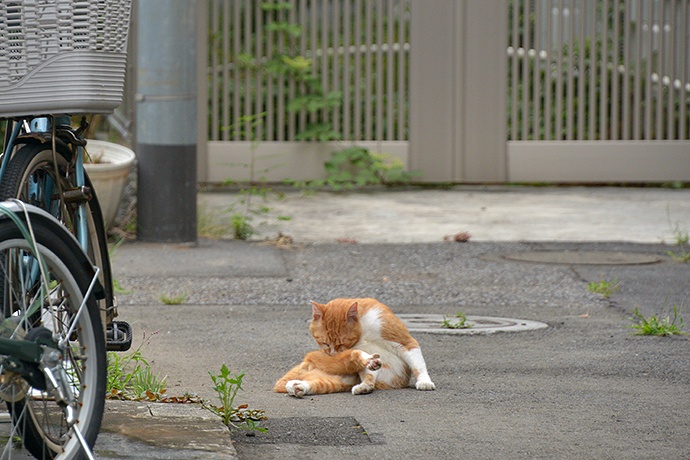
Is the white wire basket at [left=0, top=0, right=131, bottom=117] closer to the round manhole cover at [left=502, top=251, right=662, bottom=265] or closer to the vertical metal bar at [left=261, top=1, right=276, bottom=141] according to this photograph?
the round manhole cover at [left=502, top=251, right=662, bottom=265]

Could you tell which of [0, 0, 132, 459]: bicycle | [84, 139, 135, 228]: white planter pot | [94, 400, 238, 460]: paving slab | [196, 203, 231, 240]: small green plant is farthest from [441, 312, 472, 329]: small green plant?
[196, 203, 231, 240]: small green plant

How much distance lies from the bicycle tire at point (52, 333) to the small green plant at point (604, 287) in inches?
154

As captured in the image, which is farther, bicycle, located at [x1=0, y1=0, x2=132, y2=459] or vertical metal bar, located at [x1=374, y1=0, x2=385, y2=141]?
vertical metal bar, located at [x1=374, y1=0, x2=385, y2=141]

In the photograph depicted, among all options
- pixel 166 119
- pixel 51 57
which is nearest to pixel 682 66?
pixel 166 119

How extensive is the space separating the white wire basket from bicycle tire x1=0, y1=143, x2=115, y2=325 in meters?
0.15

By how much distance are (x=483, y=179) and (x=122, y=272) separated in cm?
559

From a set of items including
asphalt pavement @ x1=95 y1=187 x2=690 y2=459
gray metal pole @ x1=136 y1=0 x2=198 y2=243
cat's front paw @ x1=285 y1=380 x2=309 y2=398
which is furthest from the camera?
gray metal pole @ x1=136 y1=0 x2=198 y2=243

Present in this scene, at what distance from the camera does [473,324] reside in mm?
5523

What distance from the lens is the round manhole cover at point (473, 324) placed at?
17.5 feet

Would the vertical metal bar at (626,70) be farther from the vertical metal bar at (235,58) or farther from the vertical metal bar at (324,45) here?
the vertical metal bar at (235,58)

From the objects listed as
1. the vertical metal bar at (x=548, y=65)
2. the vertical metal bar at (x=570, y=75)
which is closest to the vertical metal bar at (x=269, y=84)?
the vertical metal bar at (x=548, y=65)

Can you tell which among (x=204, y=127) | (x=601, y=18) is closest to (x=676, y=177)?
(x=601, y=18)

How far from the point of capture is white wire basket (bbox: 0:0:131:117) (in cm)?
281

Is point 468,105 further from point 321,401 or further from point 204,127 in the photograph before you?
point 321,401
